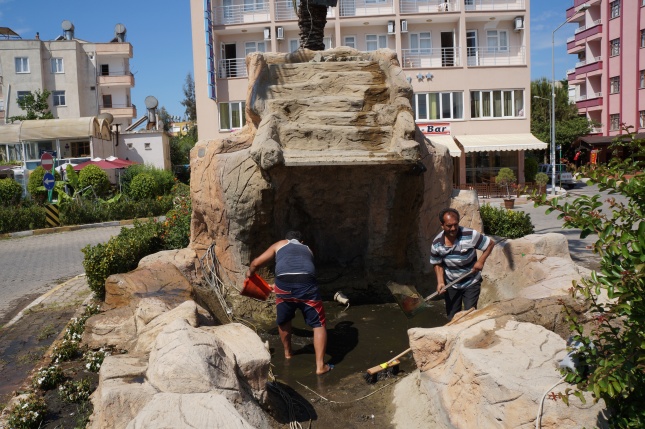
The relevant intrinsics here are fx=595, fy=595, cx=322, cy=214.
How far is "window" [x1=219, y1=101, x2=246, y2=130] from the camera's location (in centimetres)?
3312

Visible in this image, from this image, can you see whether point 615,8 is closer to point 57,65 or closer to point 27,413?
point 57,65

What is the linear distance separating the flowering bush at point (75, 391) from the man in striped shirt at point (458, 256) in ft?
12.7

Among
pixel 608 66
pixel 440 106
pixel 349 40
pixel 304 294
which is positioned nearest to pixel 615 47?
pixel 608 66

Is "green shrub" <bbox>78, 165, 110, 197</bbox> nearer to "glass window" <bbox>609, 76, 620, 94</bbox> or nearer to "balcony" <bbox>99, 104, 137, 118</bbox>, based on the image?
"balcony" <bbox>99, 104, 137, 118</bbox>

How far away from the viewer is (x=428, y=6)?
33438mm

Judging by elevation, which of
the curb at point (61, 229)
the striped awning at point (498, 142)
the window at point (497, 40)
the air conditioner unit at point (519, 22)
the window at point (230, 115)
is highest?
the air conditioner unit at point (519, 22)

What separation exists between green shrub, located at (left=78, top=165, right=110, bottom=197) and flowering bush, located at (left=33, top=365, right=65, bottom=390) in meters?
21.8

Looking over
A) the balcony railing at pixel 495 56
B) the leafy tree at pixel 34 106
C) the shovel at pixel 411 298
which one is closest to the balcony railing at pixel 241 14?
the balcony railing at pixel 495 56

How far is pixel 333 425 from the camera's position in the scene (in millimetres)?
5516

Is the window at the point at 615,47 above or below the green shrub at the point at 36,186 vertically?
above

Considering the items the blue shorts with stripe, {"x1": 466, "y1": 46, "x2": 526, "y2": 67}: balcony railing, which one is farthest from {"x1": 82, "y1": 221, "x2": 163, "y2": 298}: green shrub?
{"x1": 466, "y1": 46, "x2": 526, "y2": 67}: balcony railing

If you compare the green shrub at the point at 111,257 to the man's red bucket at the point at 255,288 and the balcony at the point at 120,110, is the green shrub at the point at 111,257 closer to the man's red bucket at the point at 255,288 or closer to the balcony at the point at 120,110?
the man's red bucket at the point at 255,288

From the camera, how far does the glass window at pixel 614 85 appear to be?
41.1 meters

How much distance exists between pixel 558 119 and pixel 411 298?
4214 centimetres
